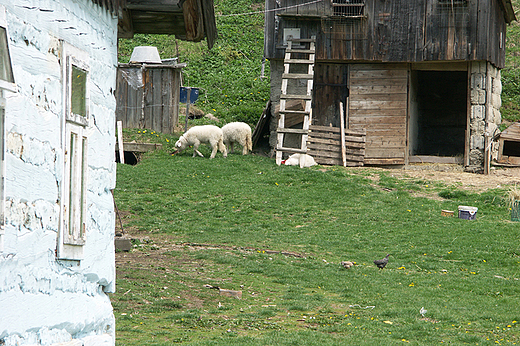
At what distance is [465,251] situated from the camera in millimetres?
12633

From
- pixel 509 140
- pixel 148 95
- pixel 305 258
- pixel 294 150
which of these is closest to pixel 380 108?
pixel 294 150

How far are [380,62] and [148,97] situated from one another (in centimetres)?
834

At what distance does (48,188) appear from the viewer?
431 cm

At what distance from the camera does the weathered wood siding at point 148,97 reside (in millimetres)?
22438

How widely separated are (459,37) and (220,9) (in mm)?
19265

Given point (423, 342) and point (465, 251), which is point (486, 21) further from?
point (423, 342)

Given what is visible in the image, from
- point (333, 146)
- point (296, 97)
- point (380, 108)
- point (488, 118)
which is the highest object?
point (296, 97)

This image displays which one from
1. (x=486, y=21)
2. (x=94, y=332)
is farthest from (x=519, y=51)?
(x=94, y=332)

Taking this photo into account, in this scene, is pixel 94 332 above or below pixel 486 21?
below

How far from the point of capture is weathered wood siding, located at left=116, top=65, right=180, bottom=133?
22.4m

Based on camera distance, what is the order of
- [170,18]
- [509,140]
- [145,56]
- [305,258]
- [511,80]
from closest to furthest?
[170,18] → [305,258] → [509,140] → [145,56] → [511,80]

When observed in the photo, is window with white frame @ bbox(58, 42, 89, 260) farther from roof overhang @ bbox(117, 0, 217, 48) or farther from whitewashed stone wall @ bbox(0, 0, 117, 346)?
roof overhang @ bbox(117, 0, 217, 48)

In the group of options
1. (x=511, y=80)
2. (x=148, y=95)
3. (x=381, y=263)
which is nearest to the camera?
(x=381, y=263)

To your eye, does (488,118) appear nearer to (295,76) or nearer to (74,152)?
(295,76)
